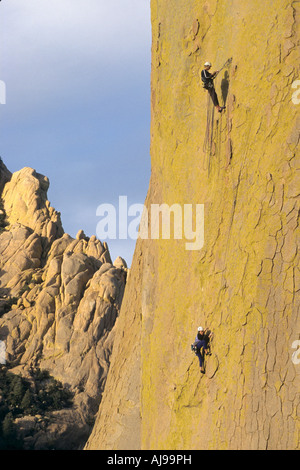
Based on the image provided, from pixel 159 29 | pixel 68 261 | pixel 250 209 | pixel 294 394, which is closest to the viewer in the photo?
pixel 294 394

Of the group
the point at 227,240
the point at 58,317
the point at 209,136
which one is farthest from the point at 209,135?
the point at 58,317

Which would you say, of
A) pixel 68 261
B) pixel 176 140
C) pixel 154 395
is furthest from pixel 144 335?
pixel 68 261

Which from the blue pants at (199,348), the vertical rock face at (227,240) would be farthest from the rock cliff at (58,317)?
the blue pants at (199,348)

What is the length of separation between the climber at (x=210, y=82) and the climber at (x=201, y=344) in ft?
18.3

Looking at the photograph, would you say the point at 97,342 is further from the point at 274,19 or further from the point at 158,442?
the point at 274,19

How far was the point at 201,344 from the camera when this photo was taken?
51.6ft

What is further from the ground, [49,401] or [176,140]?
[176,140]

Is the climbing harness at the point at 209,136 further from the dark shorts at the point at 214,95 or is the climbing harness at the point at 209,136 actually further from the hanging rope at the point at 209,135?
the dark shorts at the point at 214,95

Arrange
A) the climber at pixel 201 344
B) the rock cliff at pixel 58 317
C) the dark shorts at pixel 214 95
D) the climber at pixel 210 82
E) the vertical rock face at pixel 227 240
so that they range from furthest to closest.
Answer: the rock cliff at pixel 58 317
the dark shorts at pixel 214 95
the climber at pixel 210 82
the climber at pixel 201 344
the vertical rock face at pixel 227 240

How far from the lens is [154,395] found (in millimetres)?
18422

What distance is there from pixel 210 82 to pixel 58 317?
3832cm

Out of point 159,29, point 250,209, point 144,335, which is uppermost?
point 159,29

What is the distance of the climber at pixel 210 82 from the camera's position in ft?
53.8

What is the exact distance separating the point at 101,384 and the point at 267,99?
36.9 meters
